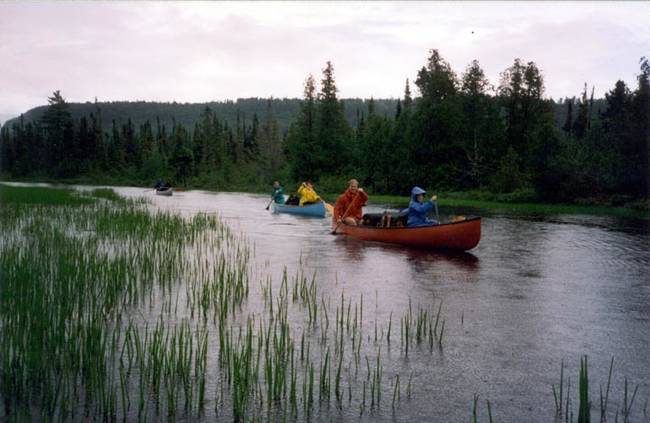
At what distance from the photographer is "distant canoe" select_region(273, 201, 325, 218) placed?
31438mm

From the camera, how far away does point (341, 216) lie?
23.8 meters

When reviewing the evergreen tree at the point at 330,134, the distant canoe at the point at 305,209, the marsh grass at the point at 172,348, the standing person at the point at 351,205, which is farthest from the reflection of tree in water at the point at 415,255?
the evergreen tree at the point at 330,134

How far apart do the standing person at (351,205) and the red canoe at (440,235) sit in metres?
2.63

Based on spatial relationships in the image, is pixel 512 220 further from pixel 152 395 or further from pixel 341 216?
pixel 152 395

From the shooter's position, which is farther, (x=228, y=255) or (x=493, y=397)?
(x=228, y=255)

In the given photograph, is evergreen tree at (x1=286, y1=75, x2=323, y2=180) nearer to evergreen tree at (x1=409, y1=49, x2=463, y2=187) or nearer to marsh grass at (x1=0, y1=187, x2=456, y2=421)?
evergreen tree at (x1=409, y1=49, x2=463, y2=187)

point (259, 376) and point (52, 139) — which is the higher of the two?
point (52, 139)

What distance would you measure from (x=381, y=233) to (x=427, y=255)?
A: 2.33 meters

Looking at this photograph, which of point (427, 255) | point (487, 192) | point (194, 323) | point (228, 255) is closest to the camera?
point (194, 323)

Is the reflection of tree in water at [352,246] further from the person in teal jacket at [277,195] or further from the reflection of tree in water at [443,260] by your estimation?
the person in teal jacket at [277,195]

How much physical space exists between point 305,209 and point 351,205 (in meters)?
9.45

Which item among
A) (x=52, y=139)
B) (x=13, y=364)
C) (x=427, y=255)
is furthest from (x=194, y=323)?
(x=52, y=139)

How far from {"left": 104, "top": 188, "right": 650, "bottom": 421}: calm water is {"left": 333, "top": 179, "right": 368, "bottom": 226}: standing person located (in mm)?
783

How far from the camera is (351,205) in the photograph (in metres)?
23.1
